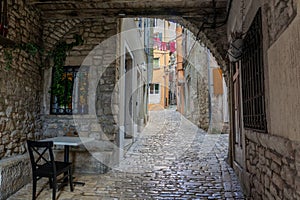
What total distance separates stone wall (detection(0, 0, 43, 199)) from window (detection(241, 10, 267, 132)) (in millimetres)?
3245

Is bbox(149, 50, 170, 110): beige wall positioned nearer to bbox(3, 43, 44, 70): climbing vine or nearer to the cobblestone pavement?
the cobblestone pavement

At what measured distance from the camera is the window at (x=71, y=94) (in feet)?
14.7

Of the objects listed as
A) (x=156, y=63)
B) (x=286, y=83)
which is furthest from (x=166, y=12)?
(x=156, y=63)

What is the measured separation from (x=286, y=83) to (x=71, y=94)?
12.8ft

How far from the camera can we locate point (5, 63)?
3281mm

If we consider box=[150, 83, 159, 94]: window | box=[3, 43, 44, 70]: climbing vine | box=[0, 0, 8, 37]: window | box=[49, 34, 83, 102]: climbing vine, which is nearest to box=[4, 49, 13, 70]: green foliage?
box=[3, 43, 44, 70]: climbing vine

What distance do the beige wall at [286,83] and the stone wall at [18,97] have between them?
3255 millimetres

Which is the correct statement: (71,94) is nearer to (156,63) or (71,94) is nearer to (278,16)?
(278,16)

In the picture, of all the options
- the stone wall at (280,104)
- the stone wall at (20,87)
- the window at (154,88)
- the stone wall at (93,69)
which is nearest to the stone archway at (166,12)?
the stone wall at (93,69)


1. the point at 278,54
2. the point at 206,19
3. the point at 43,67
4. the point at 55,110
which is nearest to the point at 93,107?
the point at 55,110

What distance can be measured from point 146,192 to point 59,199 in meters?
1.17

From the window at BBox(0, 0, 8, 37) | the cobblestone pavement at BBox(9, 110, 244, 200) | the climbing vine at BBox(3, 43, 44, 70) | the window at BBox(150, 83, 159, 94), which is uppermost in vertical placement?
the window at BBox(150, 83, 159, 94)

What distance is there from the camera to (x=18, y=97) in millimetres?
3668

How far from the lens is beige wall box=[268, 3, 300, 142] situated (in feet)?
4.71
